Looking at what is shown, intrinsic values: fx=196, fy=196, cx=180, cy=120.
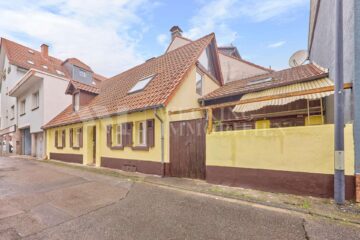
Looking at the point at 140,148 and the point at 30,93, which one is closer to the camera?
the point at 140,148

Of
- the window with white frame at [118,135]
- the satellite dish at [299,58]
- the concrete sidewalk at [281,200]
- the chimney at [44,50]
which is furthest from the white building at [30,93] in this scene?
the satellite dish at [299,58]

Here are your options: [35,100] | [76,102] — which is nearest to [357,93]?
[76,102]

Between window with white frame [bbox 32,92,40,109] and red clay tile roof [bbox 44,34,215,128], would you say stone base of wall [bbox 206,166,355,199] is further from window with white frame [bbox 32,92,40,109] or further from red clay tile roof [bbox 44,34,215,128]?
window with white frame [bbox 32,92,40,109]

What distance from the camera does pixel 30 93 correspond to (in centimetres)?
1798

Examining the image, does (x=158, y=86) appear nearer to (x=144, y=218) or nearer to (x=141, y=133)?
(x=141, y=133)

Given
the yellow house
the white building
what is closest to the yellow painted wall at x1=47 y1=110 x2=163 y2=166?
the yellow house

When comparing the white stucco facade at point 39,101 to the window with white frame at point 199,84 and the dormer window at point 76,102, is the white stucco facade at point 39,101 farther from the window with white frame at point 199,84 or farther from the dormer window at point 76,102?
the window with white frame at point 199,84

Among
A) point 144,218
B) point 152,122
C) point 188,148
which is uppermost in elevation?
point 152,122

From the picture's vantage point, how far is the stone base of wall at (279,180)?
470cm

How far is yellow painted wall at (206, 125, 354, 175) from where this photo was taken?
4707 mm

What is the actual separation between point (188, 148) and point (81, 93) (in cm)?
1043

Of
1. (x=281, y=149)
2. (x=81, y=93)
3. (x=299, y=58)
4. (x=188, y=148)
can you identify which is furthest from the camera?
(x=81, y=93)

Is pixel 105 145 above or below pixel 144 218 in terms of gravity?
above

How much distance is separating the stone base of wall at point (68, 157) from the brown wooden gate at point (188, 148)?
298 inches
